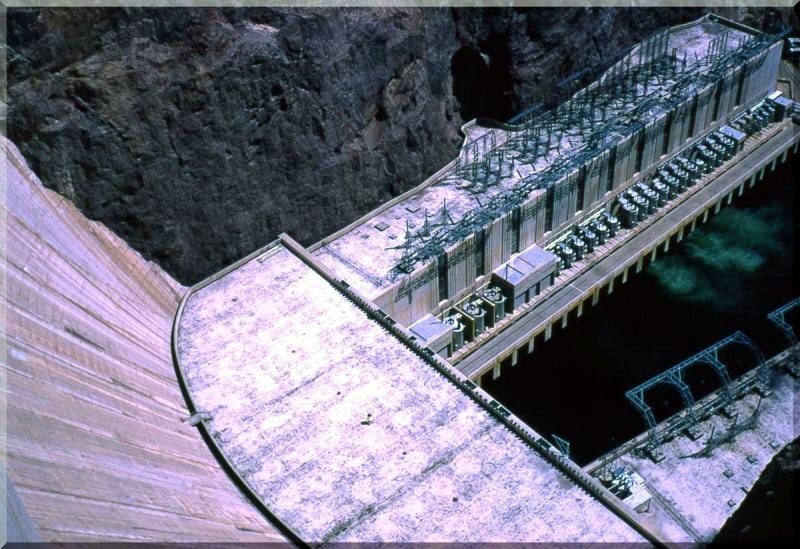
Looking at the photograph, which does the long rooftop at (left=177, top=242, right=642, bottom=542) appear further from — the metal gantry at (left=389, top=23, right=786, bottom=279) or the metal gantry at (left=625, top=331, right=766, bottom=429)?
the metal gantry at (left=625, top=331, right=766, bottom=429)

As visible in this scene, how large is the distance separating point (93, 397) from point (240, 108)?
28458 millimetres

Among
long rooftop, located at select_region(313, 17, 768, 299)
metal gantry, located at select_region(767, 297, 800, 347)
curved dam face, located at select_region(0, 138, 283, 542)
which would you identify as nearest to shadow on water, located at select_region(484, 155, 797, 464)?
metal gantry, located at select_region(767, 297, 800, 347)

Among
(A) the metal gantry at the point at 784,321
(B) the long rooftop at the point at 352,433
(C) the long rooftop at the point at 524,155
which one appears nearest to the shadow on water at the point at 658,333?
(A) the metal gantry at the point at 784,321

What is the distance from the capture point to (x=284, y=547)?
2367 inches

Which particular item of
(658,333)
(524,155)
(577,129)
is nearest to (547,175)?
(524,155)

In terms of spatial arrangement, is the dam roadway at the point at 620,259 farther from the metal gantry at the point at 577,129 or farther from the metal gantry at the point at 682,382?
the metal gantry at the point at 682,382

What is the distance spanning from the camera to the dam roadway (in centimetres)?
9056

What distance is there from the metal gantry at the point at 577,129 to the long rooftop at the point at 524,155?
0.38ft

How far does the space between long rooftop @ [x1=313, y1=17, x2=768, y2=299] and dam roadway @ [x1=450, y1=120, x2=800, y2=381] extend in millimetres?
10628

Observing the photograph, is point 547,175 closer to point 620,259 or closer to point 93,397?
point 620,259

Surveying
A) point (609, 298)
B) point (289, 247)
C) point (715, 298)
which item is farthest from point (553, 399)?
point (289, 247)

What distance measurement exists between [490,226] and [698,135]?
38.0 m

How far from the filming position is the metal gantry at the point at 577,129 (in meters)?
90.6

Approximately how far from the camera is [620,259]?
100 metres
